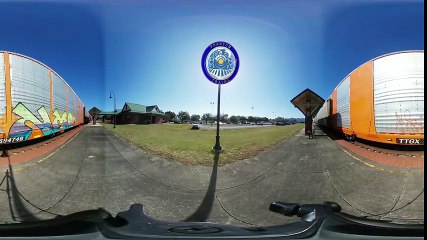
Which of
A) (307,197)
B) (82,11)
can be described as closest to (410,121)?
(307,197)

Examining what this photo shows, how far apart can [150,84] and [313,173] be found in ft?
4.76

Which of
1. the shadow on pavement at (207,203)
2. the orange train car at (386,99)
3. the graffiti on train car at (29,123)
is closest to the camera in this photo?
the orange train car at (386,99)

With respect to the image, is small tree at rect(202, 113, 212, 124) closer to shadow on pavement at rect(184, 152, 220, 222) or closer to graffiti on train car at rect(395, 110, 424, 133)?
shadow on pavement at rect(184, 152, 220, 222)

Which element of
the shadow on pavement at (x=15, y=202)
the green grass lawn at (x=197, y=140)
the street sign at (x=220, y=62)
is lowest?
the shadow on pavement at (x=15, y=202)

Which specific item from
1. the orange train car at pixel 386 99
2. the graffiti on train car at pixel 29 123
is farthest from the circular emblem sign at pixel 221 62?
the graffiti on train car at pixel 29 123

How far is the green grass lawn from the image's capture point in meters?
1.87

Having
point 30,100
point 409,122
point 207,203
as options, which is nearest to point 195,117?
point 207,203

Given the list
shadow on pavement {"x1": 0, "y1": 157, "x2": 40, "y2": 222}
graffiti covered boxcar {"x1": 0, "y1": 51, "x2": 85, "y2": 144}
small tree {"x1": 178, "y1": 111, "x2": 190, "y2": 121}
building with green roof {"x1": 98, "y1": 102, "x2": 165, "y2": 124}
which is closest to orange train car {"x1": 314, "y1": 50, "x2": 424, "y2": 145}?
small tree {"x1": 178, "y1": 111, "x2": 190, "y2": 121}

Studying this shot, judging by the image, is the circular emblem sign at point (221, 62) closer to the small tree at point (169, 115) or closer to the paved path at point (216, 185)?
the small tree at point (169, 115)

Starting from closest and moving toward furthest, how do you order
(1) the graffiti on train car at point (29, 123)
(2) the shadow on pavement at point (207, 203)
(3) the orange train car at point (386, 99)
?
(3) the orange train car at point (386, 99) < (1) the graffiti on train car at point (29, 123) < (2) the shadow on pavement at point (207, 203)

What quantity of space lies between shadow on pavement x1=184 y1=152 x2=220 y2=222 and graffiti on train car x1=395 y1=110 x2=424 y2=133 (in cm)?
129

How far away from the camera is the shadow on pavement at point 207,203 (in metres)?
1.78

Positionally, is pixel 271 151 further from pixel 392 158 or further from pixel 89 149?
pixel 89 149

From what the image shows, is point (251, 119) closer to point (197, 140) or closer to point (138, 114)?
point (197, 140)
